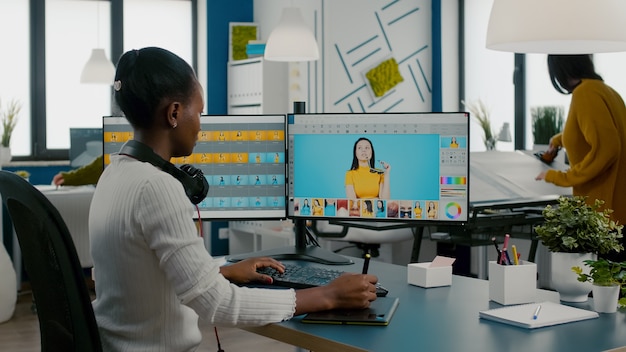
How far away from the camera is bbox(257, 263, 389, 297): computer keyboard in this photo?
1.94m

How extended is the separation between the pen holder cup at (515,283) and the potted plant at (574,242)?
6 centimetres

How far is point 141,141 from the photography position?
161 centimetres

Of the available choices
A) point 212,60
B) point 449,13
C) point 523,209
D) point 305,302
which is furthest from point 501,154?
point 305,302

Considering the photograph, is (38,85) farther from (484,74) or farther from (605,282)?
(605,282)

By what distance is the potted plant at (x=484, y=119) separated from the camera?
218 inches

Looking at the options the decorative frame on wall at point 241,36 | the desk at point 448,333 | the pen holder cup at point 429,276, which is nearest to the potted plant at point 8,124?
the decorative frame on wall at point 241,36

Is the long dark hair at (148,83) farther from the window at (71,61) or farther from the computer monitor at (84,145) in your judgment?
the window at (71,61)

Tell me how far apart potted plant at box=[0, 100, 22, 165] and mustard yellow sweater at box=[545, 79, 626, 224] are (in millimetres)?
3783

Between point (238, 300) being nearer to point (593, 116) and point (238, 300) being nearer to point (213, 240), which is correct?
point (593, 116)

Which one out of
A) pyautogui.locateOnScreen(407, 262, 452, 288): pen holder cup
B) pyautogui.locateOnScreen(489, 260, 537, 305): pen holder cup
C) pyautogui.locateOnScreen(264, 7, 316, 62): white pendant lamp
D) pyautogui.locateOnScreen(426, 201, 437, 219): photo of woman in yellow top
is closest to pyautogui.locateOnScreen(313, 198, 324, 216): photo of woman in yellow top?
pyautogui.locateOnScreen(426, 201, 437, 219): photo of woman in yellow top

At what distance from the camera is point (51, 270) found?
150 cm

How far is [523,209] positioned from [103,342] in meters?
3.17

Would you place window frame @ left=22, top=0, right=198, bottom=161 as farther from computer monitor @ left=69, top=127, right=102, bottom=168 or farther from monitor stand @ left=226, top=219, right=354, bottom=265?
monitor stand @ left=226, top=219, right=354, bottom=265

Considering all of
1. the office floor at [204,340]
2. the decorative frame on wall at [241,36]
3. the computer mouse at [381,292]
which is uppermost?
the decorative frame on wall at [241,36]
